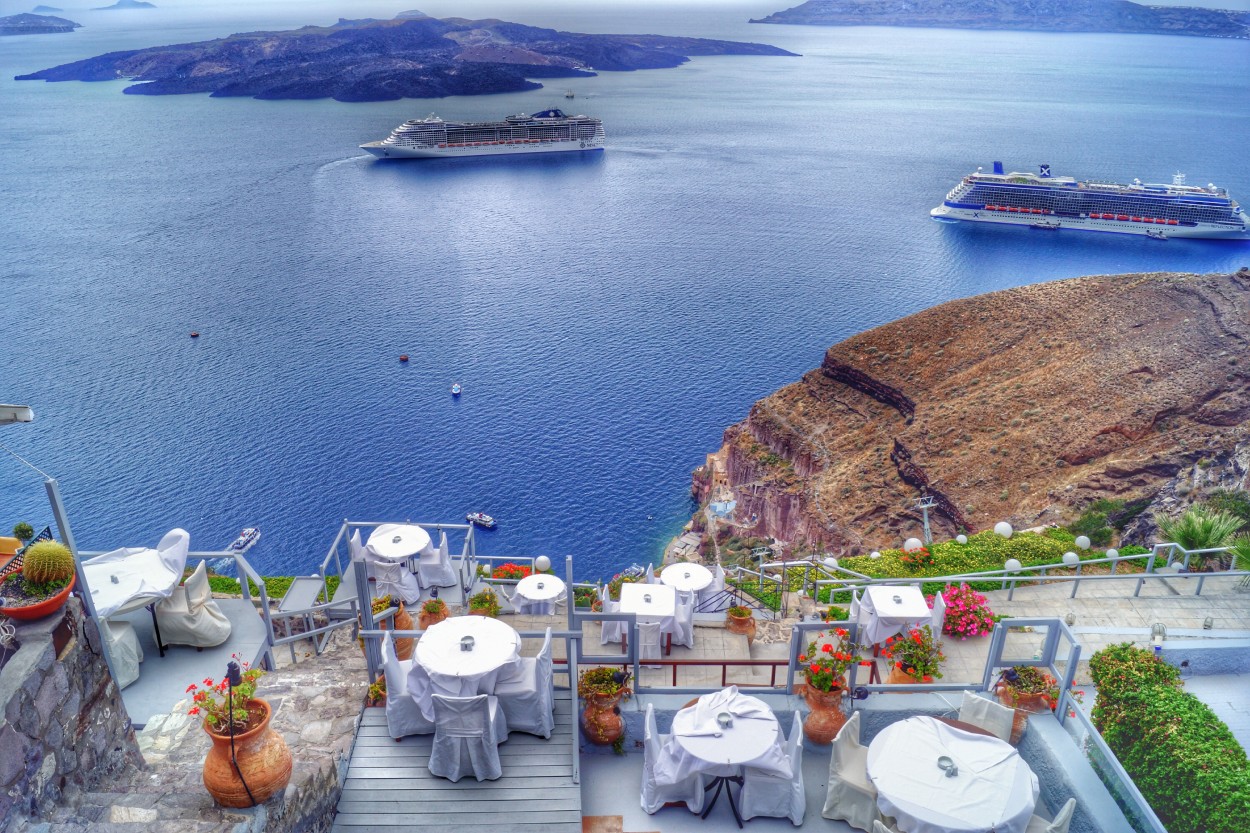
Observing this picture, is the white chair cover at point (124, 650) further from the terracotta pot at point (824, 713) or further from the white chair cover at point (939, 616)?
the white chair cover at point (939, 616)

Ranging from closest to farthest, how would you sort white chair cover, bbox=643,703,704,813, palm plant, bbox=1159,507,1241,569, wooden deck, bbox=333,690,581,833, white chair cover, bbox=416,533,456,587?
wooden deck, bbox=333,690,581,833, white chair cover, bbox=643,703,704,813, palm plant, bbox=1159,507,1241,569, white chair cover, bbox=416,533,456,587

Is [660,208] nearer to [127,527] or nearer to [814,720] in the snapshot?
[127,527]

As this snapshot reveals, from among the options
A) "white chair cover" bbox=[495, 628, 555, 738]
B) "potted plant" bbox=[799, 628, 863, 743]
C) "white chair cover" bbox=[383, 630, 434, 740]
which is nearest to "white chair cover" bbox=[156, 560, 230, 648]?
"white chair cover" bbox=[383, 630, 434, 740]

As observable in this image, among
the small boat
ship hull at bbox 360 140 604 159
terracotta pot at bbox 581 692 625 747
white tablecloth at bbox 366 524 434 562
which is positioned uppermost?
terracotta pot at bbox 581 692 625 747

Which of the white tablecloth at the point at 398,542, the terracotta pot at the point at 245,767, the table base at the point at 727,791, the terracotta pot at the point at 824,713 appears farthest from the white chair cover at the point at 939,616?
the terracotta pot at the point at 245,767

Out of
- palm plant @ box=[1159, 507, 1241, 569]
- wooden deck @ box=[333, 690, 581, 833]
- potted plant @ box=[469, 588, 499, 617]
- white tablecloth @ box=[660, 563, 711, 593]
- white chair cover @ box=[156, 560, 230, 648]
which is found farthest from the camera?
white tablecloth @ box=[660, 563, 711, 593]

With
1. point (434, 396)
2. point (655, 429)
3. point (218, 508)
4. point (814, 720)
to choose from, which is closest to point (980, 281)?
point (655, 429)

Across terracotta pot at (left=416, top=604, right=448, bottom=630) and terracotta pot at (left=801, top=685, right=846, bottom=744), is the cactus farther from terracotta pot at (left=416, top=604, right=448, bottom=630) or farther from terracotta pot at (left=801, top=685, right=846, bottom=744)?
terracotta pot at (left=801, top=685, right=846, bottom=744)
